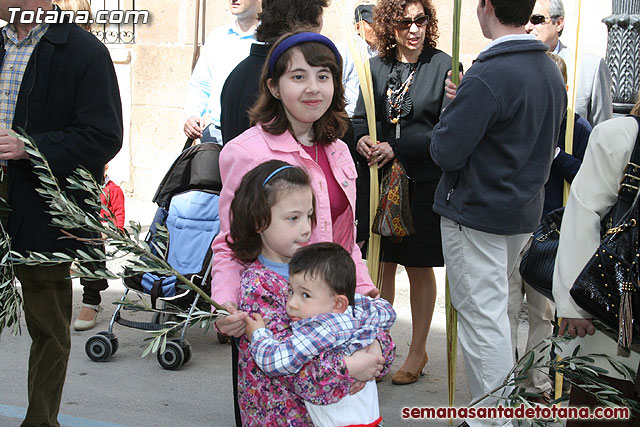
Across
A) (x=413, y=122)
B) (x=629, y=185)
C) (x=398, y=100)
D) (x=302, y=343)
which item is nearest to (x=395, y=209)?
(x=413, y=122)

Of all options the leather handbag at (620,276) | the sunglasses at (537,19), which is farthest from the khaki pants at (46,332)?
the sunglasses at (537,19)

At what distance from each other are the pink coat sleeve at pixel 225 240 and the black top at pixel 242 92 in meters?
0.66

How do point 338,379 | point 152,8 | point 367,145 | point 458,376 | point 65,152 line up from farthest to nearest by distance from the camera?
point 152,8, point 458,376, point 367,145, point 65,152, point 338,379

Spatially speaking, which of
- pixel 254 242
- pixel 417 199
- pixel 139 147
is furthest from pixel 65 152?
pixel 139 147

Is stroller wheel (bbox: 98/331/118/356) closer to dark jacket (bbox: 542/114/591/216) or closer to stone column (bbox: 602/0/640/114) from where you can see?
dark jacket (bbox: 542/114/591/216)

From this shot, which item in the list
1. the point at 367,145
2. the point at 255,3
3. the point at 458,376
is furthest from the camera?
the point at 255,3

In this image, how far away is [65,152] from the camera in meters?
3.69

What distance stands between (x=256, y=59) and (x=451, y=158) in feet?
3.29

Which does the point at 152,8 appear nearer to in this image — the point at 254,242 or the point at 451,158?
the point at 451,158

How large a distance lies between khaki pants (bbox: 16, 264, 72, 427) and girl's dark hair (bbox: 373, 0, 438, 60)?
233cm

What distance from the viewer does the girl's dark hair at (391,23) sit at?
4.96m

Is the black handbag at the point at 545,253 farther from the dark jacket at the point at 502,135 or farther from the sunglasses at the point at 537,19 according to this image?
the sunglasses at the point at 537,19

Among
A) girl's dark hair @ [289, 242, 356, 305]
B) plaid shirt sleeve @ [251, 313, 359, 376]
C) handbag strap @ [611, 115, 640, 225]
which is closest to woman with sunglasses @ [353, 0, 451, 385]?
handbag strap @ [611, 115, 640, 225]

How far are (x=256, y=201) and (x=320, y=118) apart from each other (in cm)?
63
